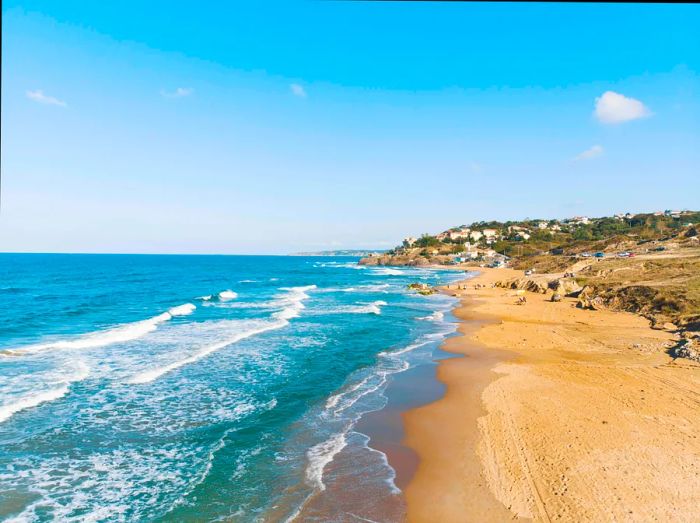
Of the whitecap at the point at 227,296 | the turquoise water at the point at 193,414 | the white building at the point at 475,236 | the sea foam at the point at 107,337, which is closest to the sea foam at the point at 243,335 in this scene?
the turquoise water at the point at 193,414

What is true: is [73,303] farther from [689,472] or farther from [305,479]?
[689,472]

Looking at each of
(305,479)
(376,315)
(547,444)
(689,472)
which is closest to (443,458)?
(547,444)

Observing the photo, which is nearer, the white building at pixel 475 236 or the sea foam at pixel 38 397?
the sea foam at pixel 38 397

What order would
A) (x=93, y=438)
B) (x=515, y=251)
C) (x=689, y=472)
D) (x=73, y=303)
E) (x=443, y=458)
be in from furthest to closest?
(x=515, y=251) < (x=73, y=303) < (x=93, y=438) < (x=443, y=458) < (x=689, y=472)

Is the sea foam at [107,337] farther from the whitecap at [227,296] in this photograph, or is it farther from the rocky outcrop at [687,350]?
the rocky outcrop at [687,350]

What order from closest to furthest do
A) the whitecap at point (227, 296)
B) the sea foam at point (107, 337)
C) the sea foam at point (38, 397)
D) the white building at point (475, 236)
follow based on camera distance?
the sea foam at point (38, 397) → the sea foam at point (107, 337) → the whitecap at point (227, 296) → the white building at point (475, 236)

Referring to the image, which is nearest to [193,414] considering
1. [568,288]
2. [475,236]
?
[568,288]

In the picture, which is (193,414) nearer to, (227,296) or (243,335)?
(243,335)
